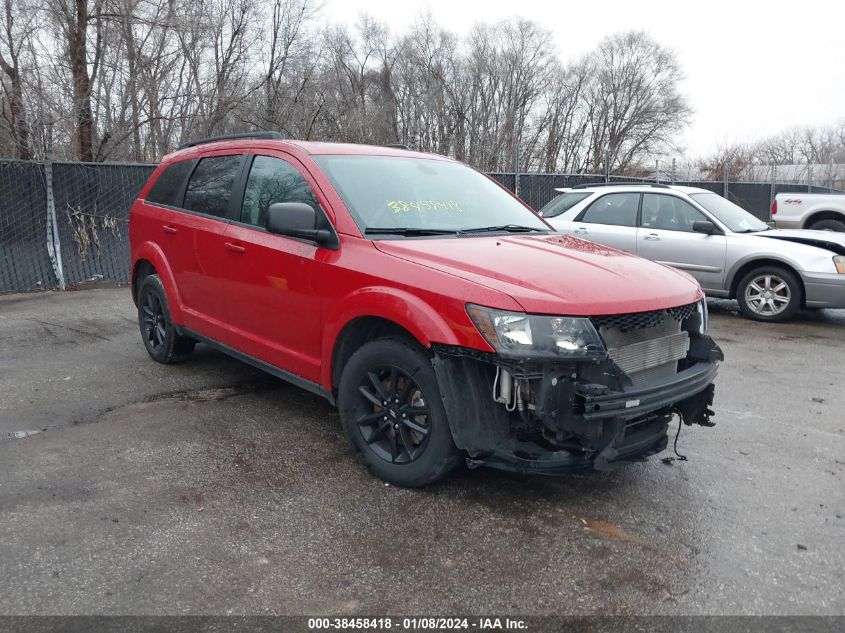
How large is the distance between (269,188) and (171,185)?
1556 mm

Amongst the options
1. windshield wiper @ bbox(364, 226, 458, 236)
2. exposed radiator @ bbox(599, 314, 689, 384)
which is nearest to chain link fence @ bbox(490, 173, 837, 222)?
windshield wiper @ bbox(364, 226, 458, 236)

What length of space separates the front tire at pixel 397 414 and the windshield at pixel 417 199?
2.51 ft

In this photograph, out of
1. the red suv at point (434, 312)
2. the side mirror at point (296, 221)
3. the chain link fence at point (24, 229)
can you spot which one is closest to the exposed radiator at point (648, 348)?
the red suv at point (434, 312)

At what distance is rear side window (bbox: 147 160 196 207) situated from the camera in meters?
5.40

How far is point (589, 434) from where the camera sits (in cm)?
299

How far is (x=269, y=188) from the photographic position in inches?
175

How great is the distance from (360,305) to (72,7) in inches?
513

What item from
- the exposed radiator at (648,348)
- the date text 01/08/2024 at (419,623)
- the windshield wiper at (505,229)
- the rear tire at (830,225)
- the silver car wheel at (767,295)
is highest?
the windshield wiper at (505,229)

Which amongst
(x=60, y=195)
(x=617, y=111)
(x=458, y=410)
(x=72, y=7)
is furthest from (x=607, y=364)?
(x=617, y=111)

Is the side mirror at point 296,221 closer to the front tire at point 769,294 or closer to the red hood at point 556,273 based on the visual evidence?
the red hood at point 556,273

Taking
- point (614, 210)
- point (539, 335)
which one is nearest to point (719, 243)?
point (614, 210)

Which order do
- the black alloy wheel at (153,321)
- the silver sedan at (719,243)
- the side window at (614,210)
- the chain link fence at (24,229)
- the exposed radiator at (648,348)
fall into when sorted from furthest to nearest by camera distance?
the chain link fence at (24,229) → the side window at (614,210) → the silver sedan at (719,243) → the black alloy wheel at (153,321) → the exposed radiator at (648,348)

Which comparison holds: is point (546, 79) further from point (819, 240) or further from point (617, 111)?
point (819, 240)

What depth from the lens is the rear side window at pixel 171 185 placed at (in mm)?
5402
